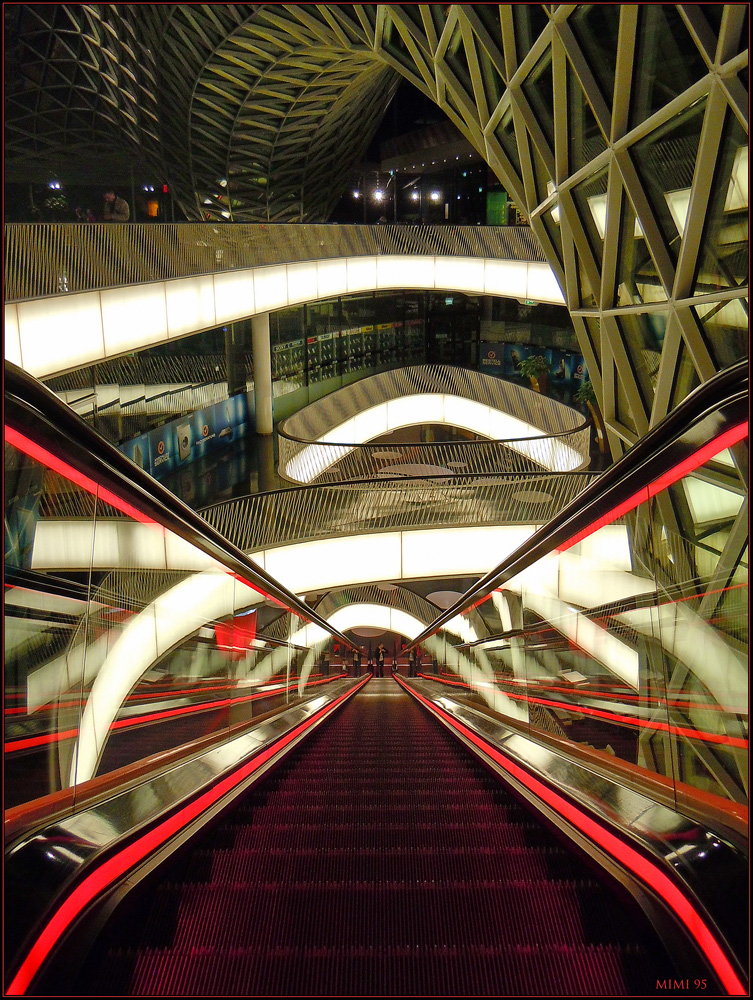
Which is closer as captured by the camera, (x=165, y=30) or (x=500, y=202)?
(x=165, y=30)

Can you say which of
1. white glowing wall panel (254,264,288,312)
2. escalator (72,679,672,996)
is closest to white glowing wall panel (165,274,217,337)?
white glowing wall panel (254,264,288,312)

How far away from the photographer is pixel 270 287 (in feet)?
52.7

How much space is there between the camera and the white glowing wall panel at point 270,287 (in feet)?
51.1

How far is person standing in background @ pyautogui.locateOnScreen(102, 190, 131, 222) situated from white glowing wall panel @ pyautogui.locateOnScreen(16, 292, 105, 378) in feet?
67.0

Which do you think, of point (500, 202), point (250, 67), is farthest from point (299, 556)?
point (500, 202)

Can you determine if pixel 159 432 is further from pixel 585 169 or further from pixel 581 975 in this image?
pixel 581 975

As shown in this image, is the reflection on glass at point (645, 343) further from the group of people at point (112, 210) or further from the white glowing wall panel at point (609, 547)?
the group of people at point (112, 210)

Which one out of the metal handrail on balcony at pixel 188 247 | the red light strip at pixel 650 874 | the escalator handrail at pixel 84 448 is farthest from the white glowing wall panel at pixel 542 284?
the red light strip at pixel 650 874

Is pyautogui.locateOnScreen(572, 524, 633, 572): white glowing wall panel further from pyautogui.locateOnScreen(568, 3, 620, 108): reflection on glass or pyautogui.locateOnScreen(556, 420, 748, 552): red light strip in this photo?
pyautogui.locateOnScreen(568, 3, 620, 108): reflection on glass

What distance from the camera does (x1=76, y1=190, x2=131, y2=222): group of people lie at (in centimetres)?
2667

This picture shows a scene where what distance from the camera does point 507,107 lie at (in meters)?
10.1

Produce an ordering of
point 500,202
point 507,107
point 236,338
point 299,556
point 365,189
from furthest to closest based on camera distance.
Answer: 1. point 365,189
2. point 500,202
3. point 236,338
4. point 299,556
5. point 507,107

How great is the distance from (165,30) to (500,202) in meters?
14.9

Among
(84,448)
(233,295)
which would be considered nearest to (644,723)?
(84,448)
